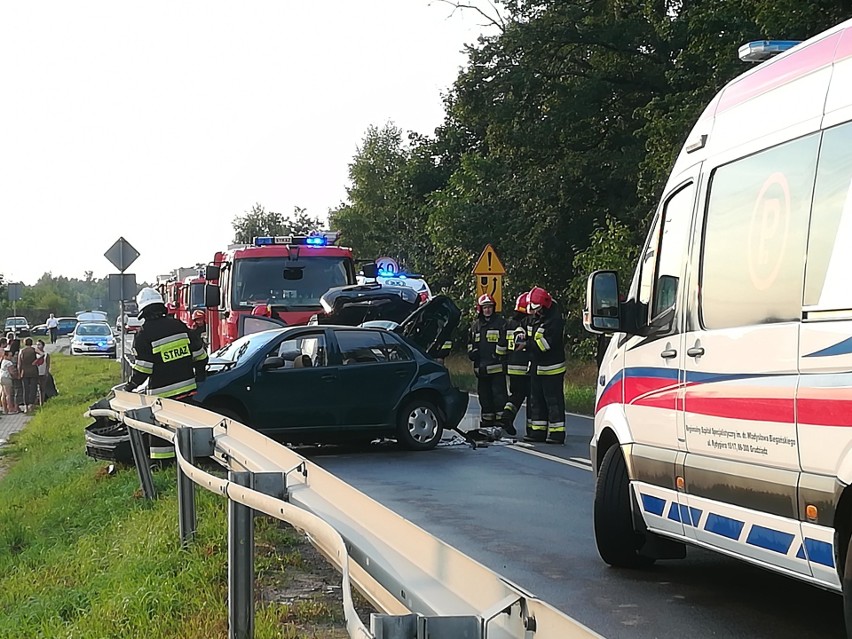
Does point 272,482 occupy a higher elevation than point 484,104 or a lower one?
lower

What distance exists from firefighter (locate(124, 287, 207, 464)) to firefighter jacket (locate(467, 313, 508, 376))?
581 cm

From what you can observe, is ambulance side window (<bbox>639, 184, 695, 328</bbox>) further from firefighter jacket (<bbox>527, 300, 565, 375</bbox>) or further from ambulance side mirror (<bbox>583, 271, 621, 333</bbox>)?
firefighter jacket (<bbox>527, 300, 565, 375</bbox>)

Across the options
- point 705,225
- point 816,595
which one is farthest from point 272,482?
point 816,595

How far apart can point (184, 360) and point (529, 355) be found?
576cm

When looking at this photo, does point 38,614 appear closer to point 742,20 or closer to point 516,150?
point 742,20

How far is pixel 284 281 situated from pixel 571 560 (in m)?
13.3

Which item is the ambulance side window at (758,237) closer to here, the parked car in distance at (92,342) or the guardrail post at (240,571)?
the guardrail post at (240,571)

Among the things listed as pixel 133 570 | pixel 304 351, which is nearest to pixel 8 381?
pixel 304 351

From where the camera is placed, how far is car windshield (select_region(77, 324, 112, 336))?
197 ft

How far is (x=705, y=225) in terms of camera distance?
240 inches

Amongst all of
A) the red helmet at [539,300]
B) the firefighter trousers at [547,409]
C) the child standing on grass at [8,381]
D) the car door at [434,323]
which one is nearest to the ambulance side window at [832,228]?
the firefighter trousers at [547,409]

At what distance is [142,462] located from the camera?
436 inches

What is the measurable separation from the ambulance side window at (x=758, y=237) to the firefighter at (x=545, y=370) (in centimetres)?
945

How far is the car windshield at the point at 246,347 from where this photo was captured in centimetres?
1417
